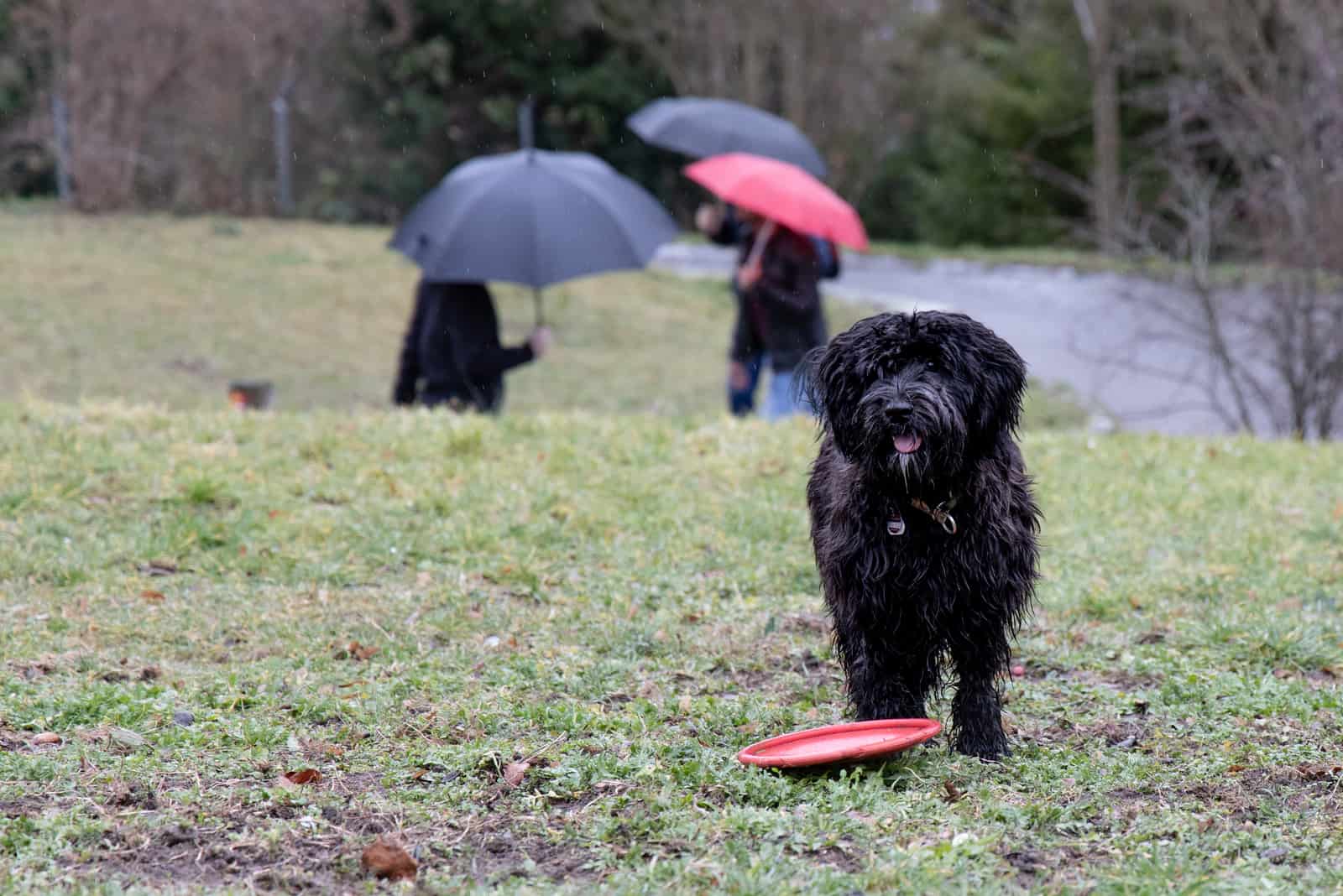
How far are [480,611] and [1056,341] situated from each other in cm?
1576

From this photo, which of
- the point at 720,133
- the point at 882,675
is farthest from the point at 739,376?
the point at 882,675

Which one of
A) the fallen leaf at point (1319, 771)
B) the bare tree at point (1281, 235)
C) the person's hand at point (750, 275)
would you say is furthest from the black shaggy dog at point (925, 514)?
the bare tree at point (1281, 235)

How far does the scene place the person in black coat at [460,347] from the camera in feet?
31.4

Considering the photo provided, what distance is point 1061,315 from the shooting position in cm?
2220

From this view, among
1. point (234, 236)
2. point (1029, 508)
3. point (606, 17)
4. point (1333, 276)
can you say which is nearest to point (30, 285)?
point (234, 236)

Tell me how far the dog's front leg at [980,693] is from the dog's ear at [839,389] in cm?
72

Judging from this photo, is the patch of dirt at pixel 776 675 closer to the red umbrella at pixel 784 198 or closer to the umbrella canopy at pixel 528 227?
the umbrella canopy at pixel 528 227

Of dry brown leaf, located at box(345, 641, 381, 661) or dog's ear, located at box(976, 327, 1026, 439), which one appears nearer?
dog's ear, located at box(976, 327, 1026, 439)

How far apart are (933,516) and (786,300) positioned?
6093 mm

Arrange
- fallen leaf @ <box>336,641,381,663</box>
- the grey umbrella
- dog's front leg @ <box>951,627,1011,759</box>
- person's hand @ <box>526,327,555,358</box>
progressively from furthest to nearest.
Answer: person's hand @ <box>526,327,555,358</box>, the grey umbrella, fallen leaf @ <box>336,641,381,663</box>, dog's front leg @ <box>951,627,1011,759</box>

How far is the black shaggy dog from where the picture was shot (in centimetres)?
414

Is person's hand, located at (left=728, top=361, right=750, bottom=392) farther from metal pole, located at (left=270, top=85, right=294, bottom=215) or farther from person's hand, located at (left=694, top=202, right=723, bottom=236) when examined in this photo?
metal pole, located at (left=270, top=85, right=294, bottom=215)

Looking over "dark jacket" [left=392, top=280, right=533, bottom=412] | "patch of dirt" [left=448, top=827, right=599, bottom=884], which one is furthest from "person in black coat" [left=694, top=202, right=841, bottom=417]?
"patch of dirt" [left=448, top=827, right=599, bottom=884]

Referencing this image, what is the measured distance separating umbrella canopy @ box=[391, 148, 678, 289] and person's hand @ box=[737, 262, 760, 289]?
0.60m
